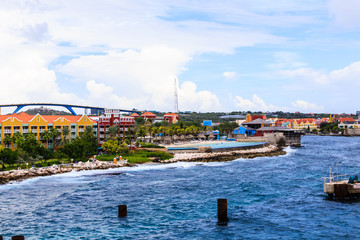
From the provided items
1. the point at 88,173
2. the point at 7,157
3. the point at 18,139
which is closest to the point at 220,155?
the point at 88,173

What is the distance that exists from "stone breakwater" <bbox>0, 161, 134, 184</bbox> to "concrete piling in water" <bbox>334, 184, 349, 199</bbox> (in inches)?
1962

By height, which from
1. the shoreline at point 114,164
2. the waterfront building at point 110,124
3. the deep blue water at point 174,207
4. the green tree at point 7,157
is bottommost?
the deep blue water at point 174,207

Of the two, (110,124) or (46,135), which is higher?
(110,124)

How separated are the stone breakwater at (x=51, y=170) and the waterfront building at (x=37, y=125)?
22.5m

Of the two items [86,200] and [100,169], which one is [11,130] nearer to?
[100,169]

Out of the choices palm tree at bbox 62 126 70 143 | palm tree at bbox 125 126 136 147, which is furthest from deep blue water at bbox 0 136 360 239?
palm tree at bbox 125 126 136 147

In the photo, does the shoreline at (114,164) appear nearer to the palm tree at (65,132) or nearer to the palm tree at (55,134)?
the palm tree at (65,132)

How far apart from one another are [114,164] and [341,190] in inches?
2008

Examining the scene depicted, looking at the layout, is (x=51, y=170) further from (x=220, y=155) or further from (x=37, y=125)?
(x=220, y=155)

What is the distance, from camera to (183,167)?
85.5 metres

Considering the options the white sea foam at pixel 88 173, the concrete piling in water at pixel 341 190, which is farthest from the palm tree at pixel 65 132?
the concrete piling in water at pixel 341 190

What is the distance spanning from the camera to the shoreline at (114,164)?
224 feet

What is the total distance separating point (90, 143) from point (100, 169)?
58.4 ft

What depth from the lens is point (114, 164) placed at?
83.8m
